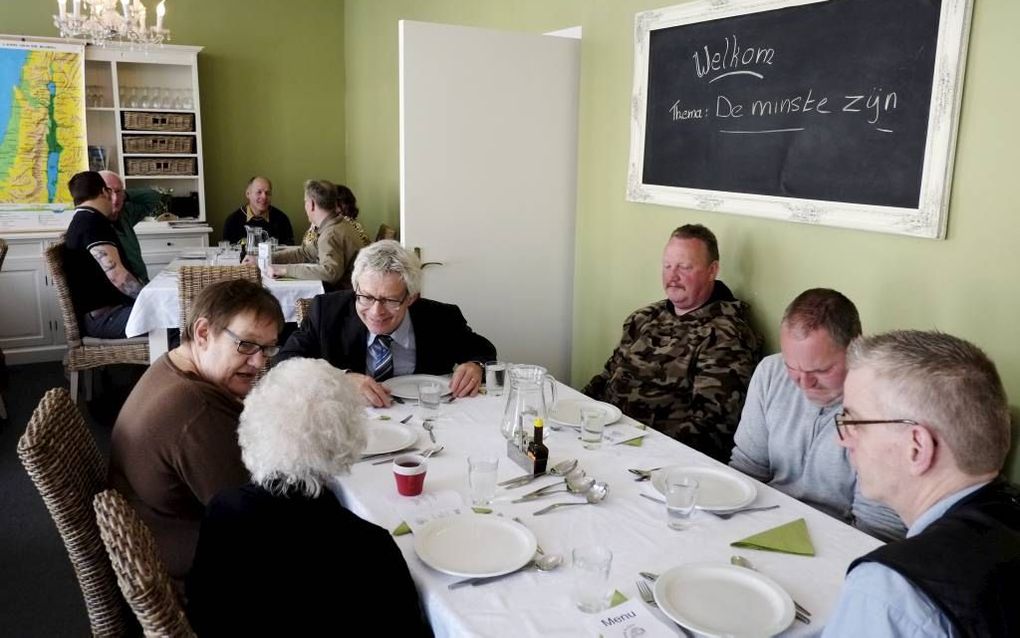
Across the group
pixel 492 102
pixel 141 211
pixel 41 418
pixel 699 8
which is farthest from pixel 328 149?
pixel 41 418

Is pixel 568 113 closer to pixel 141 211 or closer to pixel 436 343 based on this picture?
pixel 436 343

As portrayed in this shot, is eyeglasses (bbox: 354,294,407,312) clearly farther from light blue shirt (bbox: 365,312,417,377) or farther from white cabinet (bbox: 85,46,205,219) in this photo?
white cabinet (bbox: 85,46,205,219)

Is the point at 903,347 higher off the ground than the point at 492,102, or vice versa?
the point at 492,102

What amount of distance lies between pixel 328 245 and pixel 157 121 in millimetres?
2423

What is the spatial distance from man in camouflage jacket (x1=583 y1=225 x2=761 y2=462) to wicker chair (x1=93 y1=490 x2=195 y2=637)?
1847 millimetres

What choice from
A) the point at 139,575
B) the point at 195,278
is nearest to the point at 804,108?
the point at 139,575

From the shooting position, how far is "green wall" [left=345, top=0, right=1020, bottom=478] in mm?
2119

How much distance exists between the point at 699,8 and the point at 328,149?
4.46 meters

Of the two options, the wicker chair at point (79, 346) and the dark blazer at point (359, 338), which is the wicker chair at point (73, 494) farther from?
the wicker chair at point (79, 346)

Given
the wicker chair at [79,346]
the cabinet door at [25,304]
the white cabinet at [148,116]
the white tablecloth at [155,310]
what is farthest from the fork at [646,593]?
the white cabinet at [148,116]

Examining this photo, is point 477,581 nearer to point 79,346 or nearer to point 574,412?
point 574,412

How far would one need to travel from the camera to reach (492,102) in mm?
3641

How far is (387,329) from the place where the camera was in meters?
2.62

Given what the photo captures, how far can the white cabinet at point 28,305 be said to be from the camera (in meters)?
5.16
